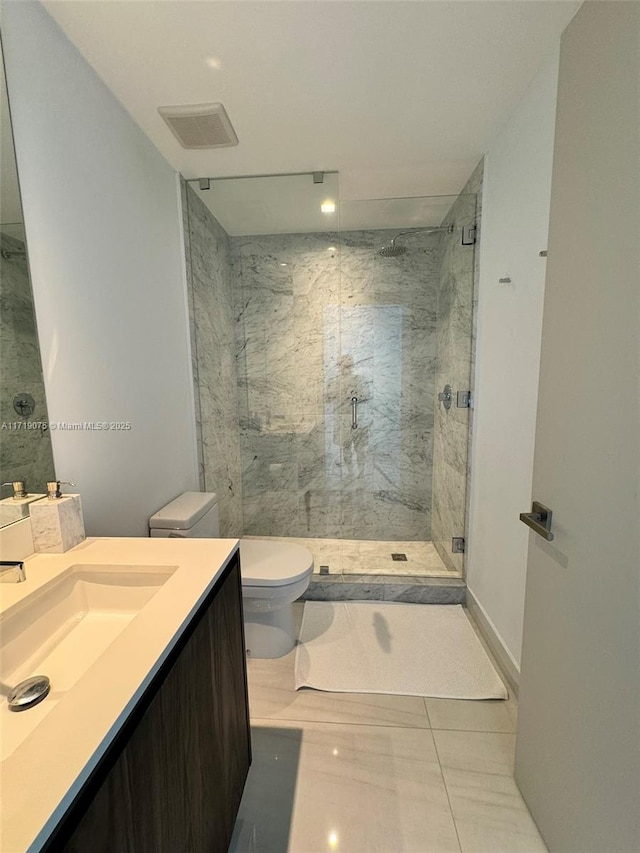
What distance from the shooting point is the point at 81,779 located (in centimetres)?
46

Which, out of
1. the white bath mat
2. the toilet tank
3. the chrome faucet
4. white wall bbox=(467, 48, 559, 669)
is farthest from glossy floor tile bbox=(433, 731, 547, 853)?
the chrome faucet

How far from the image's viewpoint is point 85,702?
557mm

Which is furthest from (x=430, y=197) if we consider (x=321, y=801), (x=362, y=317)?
(x=321, y=801)

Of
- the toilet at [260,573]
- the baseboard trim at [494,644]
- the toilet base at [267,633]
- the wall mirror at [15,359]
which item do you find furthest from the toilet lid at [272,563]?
the baseboard trim at [494,644]

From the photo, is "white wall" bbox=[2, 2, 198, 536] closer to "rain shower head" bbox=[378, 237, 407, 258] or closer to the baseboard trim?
"rain shower head" bbox=[378, 237, 407, 258]

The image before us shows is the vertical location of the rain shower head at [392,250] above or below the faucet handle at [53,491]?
above

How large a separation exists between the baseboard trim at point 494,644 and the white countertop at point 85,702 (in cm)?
143

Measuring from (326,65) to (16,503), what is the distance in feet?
6.02

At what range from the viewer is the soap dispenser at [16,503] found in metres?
1.00

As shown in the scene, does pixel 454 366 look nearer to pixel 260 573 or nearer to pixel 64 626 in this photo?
pixel 260 573

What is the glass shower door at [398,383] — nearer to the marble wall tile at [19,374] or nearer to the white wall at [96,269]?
the white wall at [96,269]

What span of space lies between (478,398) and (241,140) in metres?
1.81

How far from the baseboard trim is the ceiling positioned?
7.94 feet

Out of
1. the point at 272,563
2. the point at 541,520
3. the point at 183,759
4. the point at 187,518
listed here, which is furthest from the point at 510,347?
the point at 183,759
